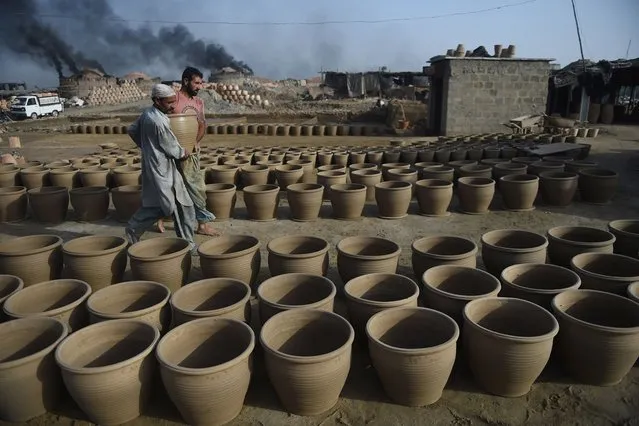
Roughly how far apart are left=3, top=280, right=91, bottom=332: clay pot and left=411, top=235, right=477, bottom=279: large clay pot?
2558 mm

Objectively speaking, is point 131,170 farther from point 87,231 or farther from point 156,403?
point 156,403

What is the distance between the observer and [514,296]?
317 cm

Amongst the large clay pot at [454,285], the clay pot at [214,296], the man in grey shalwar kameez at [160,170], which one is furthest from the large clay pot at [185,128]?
the large clay pot at [454,285]

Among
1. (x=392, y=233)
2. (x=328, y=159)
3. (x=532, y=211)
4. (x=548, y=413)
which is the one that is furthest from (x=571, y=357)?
(x=328, y=159)

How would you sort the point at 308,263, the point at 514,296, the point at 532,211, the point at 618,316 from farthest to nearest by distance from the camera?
the point at 532,211 < the point at 308,263 < the point at 514,296 < the point at 618,316

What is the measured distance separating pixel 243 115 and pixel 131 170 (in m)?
16.1

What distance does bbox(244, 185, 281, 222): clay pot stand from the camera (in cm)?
579

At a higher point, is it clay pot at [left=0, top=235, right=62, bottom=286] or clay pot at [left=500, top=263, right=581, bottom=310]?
clay pot at [left=0, top=235, right=62, bottom=286]

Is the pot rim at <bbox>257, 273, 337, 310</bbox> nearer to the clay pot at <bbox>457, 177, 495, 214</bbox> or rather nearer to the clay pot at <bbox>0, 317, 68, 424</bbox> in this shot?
the clay pot at <bbox>0, 317, 68, 424</bbox>

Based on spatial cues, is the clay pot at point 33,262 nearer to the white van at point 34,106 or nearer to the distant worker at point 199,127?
the distant worker at point 199,127

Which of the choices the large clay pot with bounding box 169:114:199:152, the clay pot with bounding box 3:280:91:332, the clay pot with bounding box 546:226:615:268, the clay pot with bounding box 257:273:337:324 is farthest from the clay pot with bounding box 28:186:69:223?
the clay pot with bounding box 546:226:615:268

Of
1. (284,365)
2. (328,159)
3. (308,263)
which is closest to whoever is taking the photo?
(284,365)

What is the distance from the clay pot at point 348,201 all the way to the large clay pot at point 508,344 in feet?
9.93

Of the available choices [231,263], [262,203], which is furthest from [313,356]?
[262,203]
